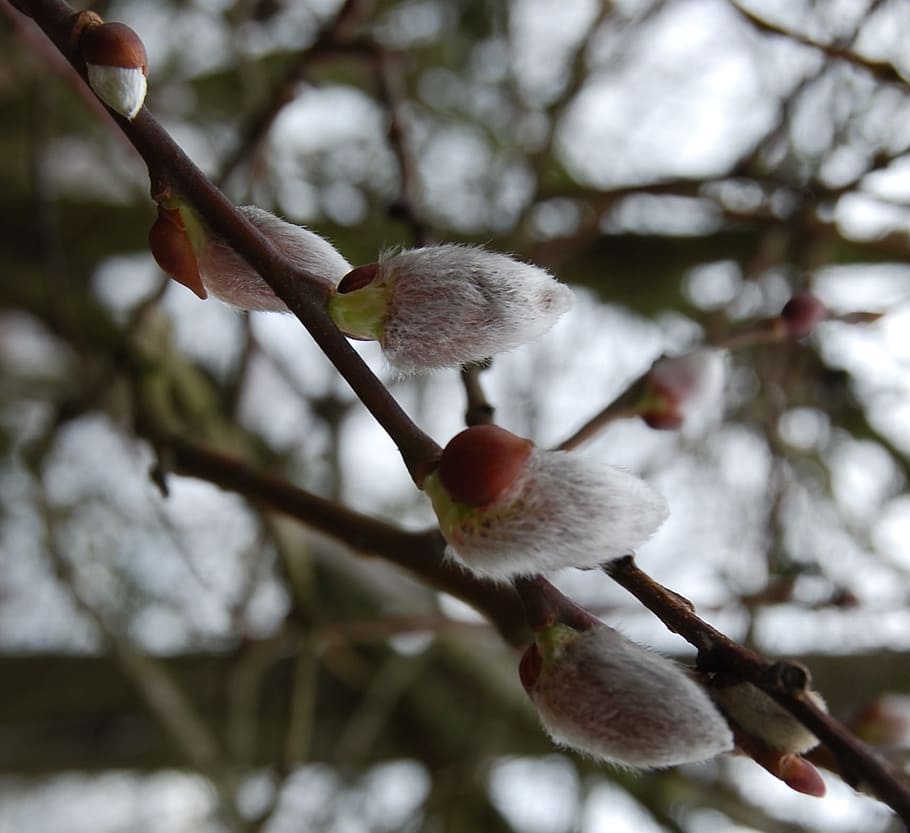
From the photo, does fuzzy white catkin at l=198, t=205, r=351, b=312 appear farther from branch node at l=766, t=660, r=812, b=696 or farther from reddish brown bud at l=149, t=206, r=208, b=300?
branch node at l=766, t=660, r=812, b=696

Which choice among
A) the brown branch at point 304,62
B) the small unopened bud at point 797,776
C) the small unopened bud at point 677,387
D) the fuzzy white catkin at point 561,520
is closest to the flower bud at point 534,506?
the fuzzy white catkin at point 561,520

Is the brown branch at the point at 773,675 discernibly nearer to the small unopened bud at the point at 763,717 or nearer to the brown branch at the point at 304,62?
the small unopened bud at the point at 763,717

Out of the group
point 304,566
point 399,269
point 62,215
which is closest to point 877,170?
point 399,269

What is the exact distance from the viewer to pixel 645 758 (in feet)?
1.25

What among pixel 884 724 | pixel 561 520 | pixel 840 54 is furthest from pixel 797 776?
pixel 840 54

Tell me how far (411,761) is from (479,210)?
3.62ft

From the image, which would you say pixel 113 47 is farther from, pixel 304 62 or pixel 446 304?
pixel 304 62

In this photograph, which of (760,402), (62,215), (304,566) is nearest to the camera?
(304,566)

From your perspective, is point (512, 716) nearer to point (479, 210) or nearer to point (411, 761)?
point (411, 761)

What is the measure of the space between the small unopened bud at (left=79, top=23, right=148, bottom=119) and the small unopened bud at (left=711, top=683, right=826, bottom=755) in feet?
1.16

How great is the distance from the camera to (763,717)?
0.39 metres

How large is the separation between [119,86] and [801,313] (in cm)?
52

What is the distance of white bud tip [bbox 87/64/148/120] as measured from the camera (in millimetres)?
392

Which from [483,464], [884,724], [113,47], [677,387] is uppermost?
[113,47]
